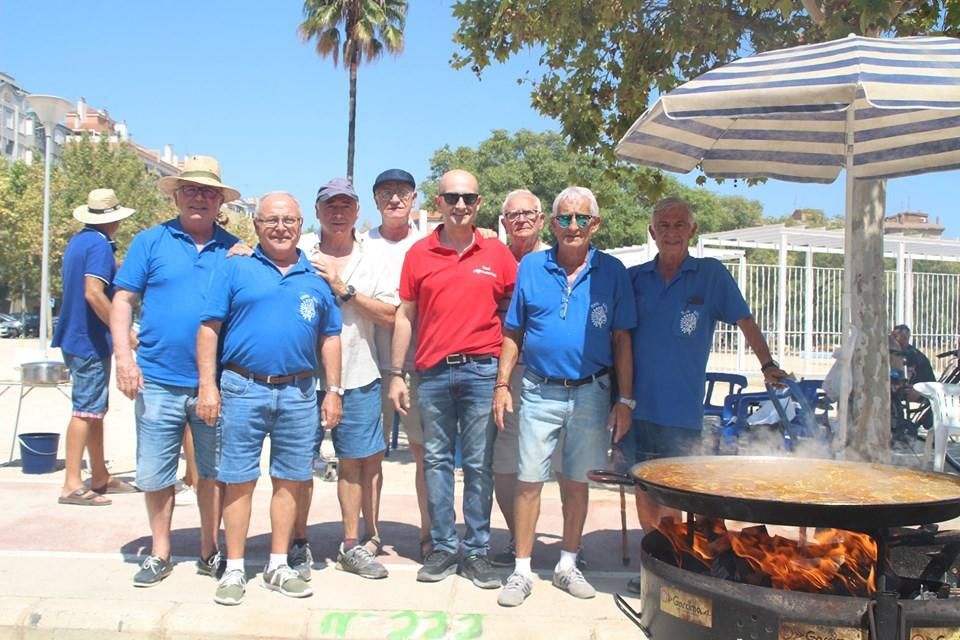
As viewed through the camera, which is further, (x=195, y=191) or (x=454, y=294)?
(x=195, y=191)

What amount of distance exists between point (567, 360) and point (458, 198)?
42.0 inches

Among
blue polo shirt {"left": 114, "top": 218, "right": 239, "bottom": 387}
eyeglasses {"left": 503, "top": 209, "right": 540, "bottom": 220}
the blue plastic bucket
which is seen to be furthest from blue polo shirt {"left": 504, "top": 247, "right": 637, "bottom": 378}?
the blue plastic bucket

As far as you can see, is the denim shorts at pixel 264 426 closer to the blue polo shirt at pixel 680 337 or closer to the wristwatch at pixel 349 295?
the wristwatch at pixel 349 295

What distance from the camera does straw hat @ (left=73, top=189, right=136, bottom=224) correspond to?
6566 mm

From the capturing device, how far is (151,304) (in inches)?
190

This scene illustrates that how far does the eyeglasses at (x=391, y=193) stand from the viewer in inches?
208

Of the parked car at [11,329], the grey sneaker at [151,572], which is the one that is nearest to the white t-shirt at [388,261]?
the grey sneaker at [151,572]

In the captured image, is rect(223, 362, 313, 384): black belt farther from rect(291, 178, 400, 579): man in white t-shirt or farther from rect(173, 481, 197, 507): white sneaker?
rect(173, 481, 197, 507): white sneaker

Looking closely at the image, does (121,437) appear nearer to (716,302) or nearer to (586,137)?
(586,137)

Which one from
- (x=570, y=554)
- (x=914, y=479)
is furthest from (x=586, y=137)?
(x=914, y=479)

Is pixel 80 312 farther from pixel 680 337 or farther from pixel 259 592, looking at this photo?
pixel 680 337

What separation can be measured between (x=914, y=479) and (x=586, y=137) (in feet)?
19.8

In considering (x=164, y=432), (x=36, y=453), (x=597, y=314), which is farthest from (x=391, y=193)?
(x=36, y=453)

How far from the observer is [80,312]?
659 centimetres
